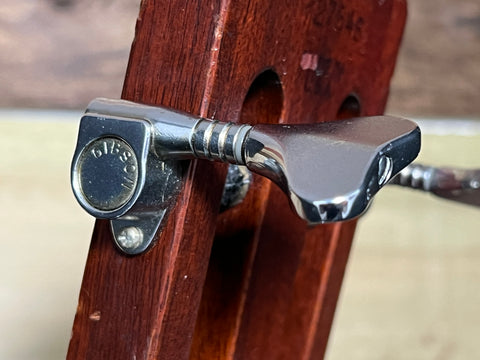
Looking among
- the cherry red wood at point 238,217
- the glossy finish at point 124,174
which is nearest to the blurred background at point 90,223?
Result: the cherry red wood at point 238,217

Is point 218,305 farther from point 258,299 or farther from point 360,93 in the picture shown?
point 360,93

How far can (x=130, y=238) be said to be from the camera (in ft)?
1.27

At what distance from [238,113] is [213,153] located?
1.9 inches

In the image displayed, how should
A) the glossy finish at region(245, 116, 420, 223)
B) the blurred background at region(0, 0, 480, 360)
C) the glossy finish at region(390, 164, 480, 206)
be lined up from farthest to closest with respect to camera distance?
the blurred background at region(0, 0, 480, 360), the glossy finish at region(390, 164, 480, 206), the glossy finish at region(245, 116, 420, 223)

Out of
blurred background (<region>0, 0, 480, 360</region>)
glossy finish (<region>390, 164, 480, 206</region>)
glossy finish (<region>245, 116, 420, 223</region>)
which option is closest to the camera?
glossy finish (<region>245, 116, 420, 223</region>)

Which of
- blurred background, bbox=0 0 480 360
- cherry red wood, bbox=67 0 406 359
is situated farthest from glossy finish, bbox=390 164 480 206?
blurred background, bbox=0 0 480 360

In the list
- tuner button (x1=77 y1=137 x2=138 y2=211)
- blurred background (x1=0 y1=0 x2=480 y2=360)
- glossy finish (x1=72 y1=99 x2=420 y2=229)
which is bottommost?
blurred background (x1=0 y1=0 x2=480 y2=360)

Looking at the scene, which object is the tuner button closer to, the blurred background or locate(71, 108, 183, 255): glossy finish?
locate(71, 108, 183, 255): glossy finish

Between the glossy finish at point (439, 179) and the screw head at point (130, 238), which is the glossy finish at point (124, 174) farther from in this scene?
the glossy finish at point (439, 179)

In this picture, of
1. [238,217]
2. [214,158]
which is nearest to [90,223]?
[238,217]

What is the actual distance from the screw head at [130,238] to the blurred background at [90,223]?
44 cm

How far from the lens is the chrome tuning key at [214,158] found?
0.31 m

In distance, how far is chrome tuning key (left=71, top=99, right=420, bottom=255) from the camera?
0.31 meters

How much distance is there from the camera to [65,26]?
970 mm
